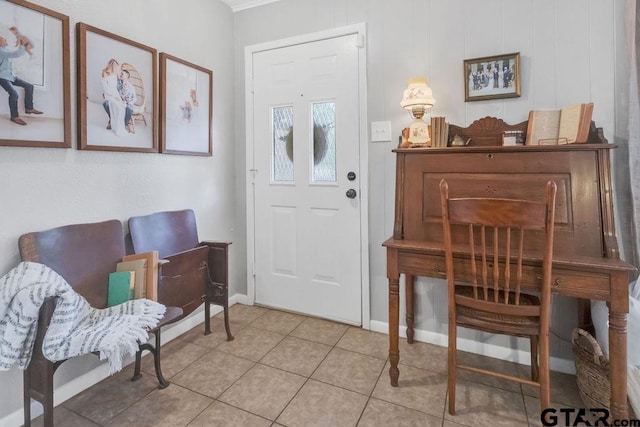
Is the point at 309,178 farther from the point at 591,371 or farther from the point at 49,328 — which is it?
the point at 591,371

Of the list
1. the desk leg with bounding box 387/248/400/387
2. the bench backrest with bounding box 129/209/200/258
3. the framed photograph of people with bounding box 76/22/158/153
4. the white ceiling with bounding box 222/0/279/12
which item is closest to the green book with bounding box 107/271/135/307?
the bench backrest with bounding box 129/209/200/258

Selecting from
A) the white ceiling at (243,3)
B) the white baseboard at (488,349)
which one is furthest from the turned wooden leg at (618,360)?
the white ceiling at (243,3)

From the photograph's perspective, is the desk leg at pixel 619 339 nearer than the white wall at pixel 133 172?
Yes

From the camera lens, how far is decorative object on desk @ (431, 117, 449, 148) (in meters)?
1.99

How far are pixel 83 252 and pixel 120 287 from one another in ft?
0.82

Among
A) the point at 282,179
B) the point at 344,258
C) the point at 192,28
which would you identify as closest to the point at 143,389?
the point at 344,258

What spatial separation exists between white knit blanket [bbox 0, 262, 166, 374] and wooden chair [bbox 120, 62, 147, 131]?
101 cm

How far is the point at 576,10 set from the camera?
1823 mm

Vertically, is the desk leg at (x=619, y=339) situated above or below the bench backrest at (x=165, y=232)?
below

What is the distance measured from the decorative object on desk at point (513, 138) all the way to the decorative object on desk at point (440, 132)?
0.31 m

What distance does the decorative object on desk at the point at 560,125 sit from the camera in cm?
166

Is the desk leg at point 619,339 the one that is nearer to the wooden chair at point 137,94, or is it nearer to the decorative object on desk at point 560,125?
the decorative object on desk at point 560,125

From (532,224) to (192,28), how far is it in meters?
2.50

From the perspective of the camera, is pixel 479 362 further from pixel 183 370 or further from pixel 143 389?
pixel 143 389
